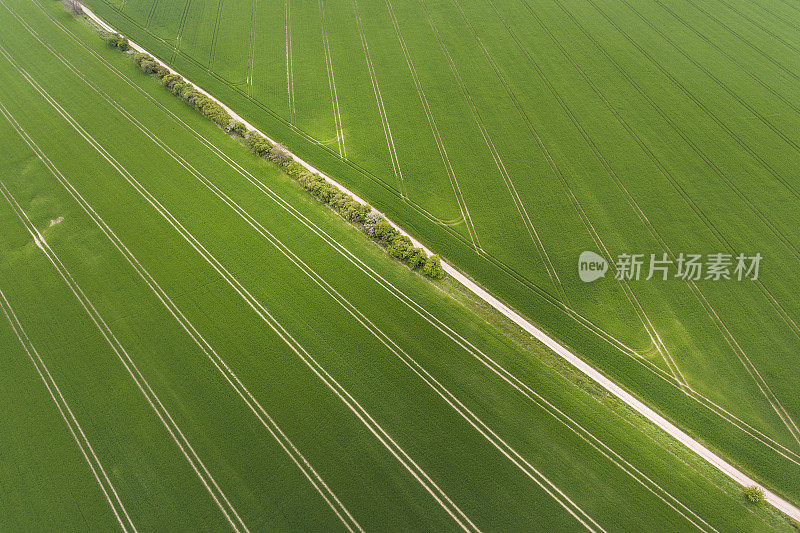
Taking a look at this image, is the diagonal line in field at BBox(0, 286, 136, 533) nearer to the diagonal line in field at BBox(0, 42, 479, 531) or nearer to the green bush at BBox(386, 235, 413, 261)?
the diagonal line in field at BBox(0, 42, 479, 531)

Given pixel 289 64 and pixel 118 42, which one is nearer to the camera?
pixel 289 64

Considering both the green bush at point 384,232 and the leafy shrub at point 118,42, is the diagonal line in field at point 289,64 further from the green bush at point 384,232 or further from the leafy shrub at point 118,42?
the leafy shrub at point 118,42

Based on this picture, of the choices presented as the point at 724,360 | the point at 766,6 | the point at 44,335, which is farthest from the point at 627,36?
the point at 44,335

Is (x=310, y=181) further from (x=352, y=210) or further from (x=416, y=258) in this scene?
(x=416, y=258)

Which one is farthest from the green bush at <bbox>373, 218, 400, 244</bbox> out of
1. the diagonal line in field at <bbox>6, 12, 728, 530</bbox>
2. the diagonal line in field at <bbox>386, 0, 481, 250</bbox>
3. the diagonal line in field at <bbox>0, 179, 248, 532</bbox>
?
the diagonal line in field at <bbox>0, 179, 248, 532</bbox>

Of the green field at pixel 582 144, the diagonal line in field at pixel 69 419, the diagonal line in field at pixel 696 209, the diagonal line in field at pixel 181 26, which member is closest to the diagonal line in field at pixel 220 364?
the diagonal line in field at pixel 69 419

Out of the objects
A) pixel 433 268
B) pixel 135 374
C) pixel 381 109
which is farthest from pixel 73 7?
pixel 433 268

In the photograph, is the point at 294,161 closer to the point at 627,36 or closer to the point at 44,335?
the point at 44,335
